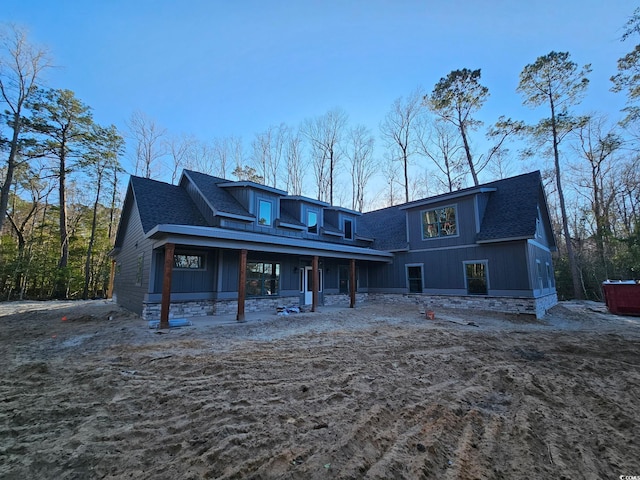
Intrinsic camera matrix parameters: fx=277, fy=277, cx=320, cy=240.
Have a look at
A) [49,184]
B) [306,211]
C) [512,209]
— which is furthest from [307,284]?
[49,184]

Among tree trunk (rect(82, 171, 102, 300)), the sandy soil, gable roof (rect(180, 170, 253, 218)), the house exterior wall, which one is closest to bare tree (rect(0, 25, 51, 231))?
tree trunk (rect(82, 171, 102, 300))

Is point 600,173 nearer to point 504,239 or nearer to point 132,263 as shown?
point 504,239

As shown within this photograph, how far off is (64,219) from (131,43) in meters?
14.8

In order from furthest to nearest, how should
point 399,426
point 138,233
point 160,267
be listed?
point 138,233 < point 160,267 < point 399,426

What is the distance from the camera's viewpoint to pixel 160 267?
367 inches

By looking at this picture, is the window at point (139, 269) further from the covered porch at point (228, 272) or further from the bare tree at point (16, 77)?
the bare tree at point (16, 77)

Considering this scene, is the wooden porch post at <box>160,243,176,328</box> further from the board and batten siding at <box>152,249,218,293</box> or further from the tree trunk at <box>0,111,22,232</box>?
the tree trunk at <box>0,111,22,232</box>

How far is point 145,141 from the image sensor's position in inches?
866

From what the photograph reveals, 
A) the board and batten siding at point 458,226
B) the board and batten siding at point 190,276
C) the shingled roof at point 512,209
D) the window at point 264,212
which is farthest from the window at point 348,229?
the board and batten siding at point 190,276

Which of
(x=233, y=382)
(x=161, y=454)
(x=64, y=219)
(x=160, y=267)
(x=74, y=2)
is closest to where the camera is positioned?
(x=161, y=454)

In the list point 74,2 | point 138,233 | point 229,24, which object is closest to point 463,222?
point 229,24

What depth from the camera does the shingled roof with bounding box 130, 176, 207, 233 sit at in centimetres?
1038

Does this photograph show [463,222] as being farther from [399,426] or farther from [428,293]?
[399,426]

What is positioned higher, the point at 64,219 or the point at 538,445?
the point at 64,219
